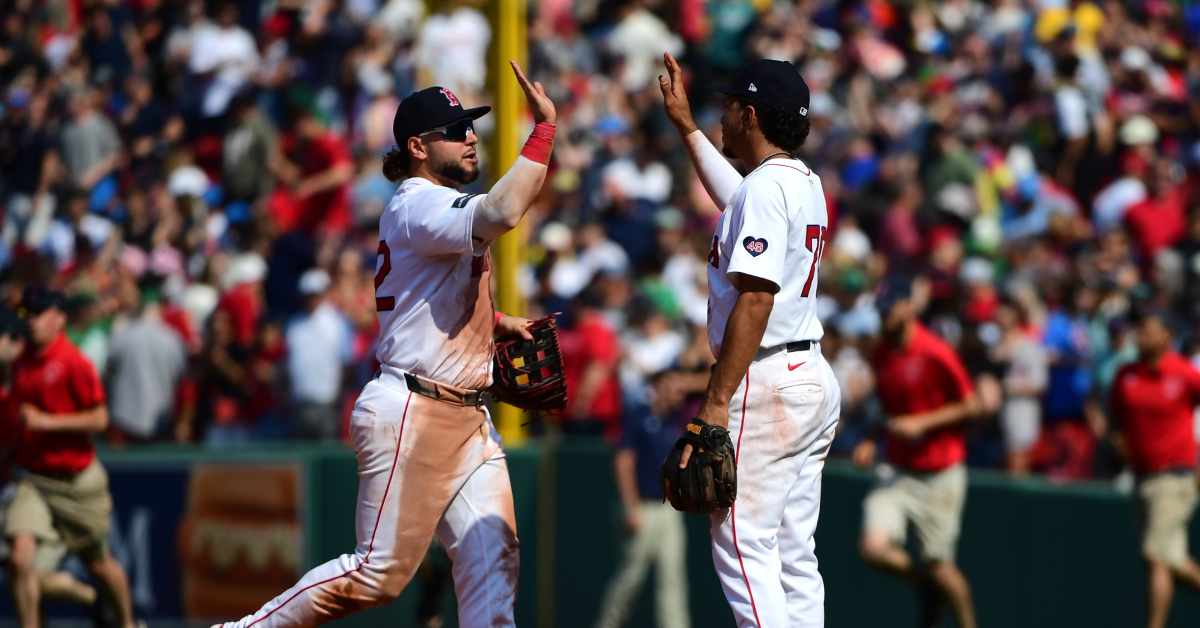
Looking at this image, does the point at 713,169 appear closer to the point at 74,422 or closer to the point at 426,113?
the point at 426,113

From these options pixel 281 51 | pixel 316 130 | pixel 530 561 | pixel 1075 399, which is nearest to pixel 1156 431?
pixel 1075 399

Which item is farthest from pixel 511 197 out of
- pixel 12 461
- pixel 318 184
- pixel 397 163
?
pixel 318 184

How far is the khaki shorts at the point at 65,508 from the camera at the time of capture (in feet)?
34.1

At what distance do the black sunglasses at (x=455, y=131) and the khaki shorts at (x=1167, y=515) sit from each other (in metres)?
5.34

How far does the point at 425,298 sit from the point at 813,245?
1479 mm

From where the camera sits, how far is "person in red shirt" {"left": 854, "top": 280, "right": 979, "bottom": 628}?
36.7ft

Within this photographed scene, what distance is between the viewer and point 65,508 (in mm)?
10414

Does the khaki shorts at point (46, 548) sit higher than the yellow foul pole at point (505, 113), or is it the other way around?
the yellow foul pole at point (505, 113)

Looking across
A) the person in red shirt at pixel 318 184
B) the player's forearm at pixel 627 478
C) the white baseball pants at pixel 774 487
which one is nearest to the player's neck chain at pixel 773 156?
the white baseball pants at pixel 774 487

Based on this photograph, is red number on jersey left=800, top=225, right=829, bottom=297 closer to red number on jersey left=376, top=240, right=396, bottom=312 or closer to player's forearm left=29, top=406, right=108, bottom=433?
red number on jersey left=376, top=240, right=396, bottom=312

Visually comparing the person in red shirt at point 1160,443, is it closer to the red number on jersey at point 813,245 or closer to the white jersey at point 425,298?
the red number on jersey at point 813,245

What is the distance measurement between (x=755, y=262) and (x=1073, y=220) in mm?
9244

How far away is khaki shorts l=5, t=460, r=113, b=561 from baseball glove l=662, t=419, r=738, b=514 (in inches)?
186

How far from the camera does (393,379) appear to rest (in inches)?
292
